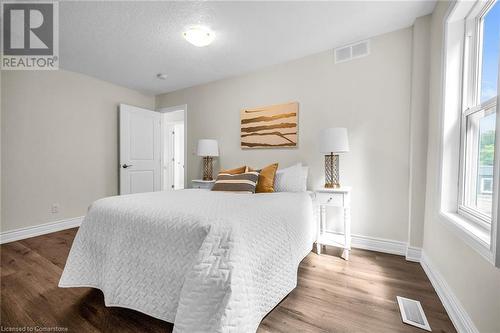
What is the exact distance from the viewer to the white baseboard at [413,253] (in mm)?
2172

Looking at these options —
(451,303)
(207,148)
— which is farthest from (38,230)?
(451,303)

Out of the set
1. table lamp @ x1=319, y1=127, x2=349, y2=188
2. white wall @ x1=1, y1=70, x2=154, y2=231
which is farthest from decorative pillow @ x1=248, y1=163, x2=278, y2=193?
white wall @ x1=1, y1=70, x2=154, y2=231

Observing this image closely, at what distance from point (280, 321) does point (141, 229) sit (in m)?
1.04

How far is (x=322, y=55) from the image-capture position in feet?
9.08

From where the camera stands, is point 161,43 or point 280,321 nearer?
point 280,321

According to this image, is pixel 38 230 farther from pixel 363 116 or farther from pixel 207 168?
pixel 363 116

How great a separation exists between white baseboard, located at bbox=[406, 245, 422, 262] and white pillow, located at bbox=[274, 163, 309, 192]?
3.85ft

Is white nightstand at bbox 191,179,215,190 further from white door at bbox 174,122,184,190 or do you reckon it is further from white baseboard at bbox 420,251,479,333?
white door at bbox 174,122,184,190

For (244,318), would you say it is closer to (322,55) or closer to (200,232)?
(200,232)

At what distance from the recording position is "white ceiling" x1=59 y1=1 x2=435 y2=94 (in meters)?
1.98

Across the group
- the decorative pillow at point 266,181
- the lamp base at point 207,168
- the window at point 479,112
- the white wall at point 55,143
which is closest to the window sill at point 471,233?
the window at point 479,112

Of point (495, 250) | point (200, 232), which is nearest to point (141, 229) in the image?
point (200, 232)

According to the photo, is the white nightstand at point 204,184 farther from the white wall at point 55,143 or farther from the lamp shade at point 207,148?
the white wall at point 55,143

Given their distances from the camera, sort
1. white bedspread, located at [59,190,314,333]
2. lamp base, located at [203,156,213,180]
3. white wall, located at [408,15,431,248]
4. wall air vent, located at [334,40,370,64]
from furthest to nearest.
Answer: lamp base, located at [203,156,213,180] < wall air vent, located at [334,40,370,64] < white wall, located at [408,15,431,248] < white bedspread, located at [59,190,314,333]
